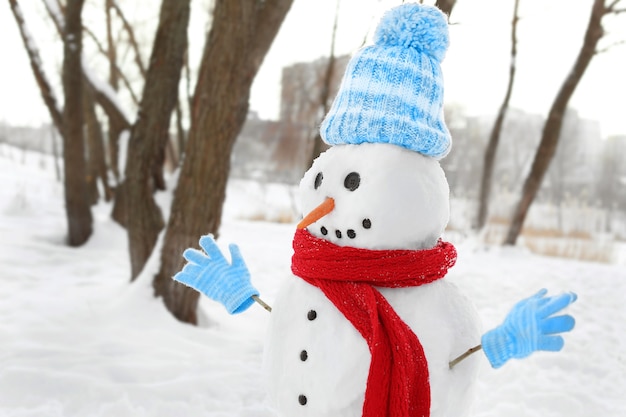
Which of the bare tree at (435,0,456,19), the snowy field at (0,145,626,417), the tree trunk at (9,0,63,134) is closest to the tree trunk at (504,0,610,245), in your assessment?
the snowy field at (0,145,626,417)

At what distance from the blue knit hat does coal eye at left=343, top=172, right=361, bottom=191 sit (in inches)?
4.0

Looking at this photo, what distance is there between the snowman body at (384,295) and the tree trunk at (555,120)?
5221mm

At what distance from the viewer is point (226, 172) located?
2873mm

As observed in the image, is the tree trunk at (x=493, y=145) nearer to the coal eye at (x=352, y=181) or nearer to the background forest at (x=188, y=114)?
the background forest at (x=188, y=114)

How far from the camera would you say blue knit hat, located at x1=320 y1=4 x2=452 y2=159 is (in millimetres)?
1192

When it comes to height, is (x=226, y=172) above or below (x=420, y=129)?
below

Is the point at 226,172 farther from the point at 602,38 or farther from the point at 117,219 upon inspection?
Answer: the point at 602,38

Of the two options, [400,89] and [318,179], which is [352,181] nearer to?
[318,179]

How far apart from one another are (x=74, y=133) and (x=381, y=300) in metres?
4.59

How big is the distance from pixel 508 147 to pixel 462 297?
25.7 meters

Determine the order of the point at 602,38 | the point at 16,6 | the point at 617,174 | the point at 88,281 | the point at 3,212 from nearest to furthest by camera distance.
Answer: the point at 88,281 < the point at 16,6 < the point at 602,38 < the point at 3,212 < the point at 617,174

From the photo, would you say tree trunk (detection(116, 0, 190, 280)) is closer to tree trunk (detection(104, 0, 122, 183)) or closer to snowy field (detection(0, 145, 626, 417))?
snowy field (detection(0, 145, 626, 417))

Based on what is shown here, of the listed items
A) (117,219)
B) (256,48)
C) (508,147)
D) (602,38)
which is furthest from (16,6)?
(508,147)

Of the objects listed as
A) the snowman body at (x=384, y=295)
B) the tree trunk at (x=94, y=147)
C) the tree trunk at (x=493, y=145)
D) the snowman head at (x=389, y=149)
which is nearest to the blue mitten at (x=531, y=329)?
the snowman body at (x=384, y=295)
